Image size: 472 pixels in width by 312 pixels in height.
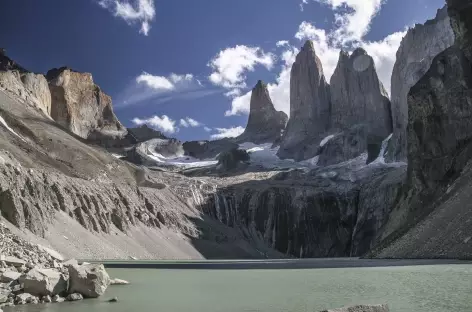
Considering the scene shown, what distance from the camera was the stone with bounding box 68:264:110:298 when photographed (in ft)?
77.5

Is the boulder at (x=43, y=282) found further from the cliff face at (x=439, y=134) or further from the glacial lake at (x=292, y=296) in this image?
the cliff face at (x=439, y=134)

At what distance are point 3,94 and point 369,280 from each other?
99158 mm

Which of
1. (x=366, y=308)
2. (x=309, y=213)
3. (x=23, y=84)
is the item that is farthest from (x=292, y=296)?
(x=23, y=84)

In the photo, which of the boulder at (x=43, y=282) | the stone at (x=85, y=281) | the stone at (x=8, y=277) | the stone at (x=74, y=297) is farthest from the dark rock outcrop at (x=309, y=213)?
the stone at (x=8, y=277)

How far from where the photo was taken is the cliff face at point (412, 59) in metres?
156

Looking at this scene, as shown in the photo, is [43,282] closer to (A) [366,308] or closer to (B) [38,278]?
(B) [38,278]

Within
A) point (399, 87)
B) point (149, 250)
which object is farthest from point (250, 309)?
point (399, 87)

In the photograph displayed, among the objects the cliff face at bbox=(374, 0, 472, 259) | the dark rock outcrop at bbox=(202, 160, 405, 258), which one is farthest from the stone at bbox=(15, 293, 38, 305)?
the dark rock outcrop at bbox=(202, 160, 405, 258)

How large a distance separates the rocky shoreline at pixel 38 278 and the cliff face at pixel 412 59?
471ft

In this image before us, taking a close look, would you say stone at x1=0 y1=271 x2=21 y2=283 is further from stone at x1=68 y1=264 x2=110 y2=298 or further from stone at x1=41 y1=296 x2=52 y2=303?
stone at x1=68 y1=264 x2=110 y2=298

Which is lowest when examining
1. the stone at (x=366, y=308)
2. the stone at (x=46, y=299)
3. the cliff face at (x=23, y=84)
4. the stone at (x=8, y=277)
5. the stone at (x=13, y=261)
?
the stone at (x=46, y=299)

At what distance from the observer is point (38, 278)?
21.8m

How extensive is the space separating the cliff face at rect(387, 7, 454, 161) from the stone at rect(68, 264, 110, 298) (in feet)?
471

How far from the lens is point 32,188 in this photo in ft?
229
